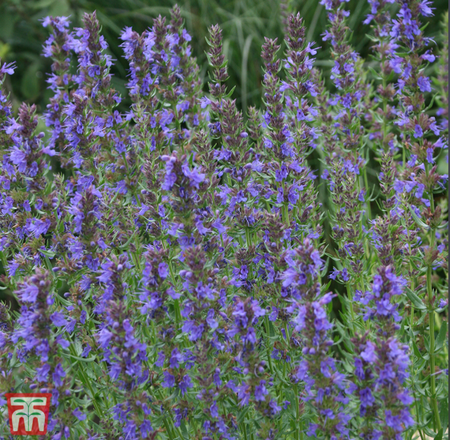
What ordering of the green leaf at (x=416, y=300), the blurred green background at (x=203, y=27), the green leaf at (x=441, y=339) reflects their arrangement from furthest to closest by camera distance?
the blurred green background at (x=203, y=27) < the green leaf at (x=441, y=339) < the green leaf at (x=416, y=300)

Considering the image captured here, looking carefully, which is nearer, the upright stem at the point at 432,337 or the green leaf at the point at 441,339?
the upright stem at the point at 432,337

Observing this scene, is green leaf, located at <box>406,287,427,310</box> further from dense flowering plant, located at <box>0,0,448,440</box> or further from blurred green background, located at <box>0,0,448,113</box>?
blurred green background, located at <box>0,0,448,113</box>

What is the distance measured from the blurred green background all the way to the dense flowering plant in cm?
352

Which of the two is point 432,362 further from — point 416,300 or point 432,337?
point 416,300

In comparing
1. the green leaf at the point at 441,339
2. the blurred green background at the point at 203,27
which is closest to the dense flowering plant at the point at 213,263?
the green leaf at the point at 441,339

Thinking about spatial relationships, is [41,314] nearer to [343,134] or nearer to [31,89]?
[343,134]

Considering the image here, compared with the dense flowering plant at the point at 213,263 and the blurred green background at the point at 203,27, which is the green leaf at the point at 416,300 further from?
the blurred green background at the point at 203,27

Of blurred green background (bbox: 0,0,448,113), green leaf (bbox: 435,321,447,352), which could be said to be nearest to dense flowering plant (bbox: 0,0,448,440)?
green leaf (bbox: 435,321,447,352)

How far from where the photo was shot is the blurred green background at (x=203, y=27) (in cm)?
670

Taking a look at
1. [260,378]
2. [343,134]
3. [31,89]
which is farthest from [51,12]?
[260,378]

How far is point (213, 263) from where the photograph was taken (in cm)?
248

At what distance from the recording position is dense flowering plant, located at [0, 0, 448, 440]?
7.35ft

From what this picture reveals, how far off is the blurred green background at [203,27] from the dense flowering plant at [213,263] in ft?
11.6

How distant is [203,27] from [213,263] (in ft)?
18.2
